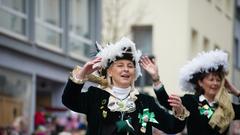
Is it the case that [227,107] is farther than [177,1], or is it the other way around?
[177,1]

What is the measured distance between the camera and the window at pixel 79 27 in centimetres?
2627

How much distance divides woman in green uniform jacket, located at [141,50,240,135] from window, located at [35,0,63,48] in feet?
41.4

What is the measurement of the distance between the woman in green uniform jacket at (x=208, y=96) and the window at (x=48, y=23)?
12.6 metres

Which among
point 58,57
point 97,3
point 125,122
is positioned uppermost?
point 97,3

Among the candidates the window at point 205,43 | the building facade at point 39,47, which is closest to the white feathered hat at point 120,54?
the building facade at point 39,47

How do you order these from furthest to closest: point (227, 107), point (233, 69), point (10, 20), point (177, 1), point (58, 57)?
1. point (233, 69)
2. point (177, 1)
3. point (58, 57)
4. point (10, 20)
5. point (227, 107)

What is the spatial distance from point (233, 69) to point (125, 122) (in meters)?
36.3

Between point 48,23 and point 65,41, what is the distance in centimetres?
112

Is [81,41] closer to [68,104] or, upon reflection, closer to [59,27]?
[59,27]

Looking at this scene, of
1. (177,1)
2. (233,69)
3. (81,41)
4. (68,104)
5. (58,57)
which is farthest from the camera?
(233,69)

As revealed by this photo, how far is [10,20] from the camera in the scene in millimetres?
21891

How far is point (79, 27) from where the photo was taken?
27109 mm

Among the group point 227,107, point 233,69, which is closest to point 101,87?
point 227,107

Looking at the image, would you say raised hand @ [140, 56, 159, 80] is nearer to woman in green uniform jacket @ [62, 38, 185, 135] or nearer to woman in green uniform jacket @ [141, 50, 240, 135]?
woman in green uniform jacket @ [62, 38, 185, 135]
